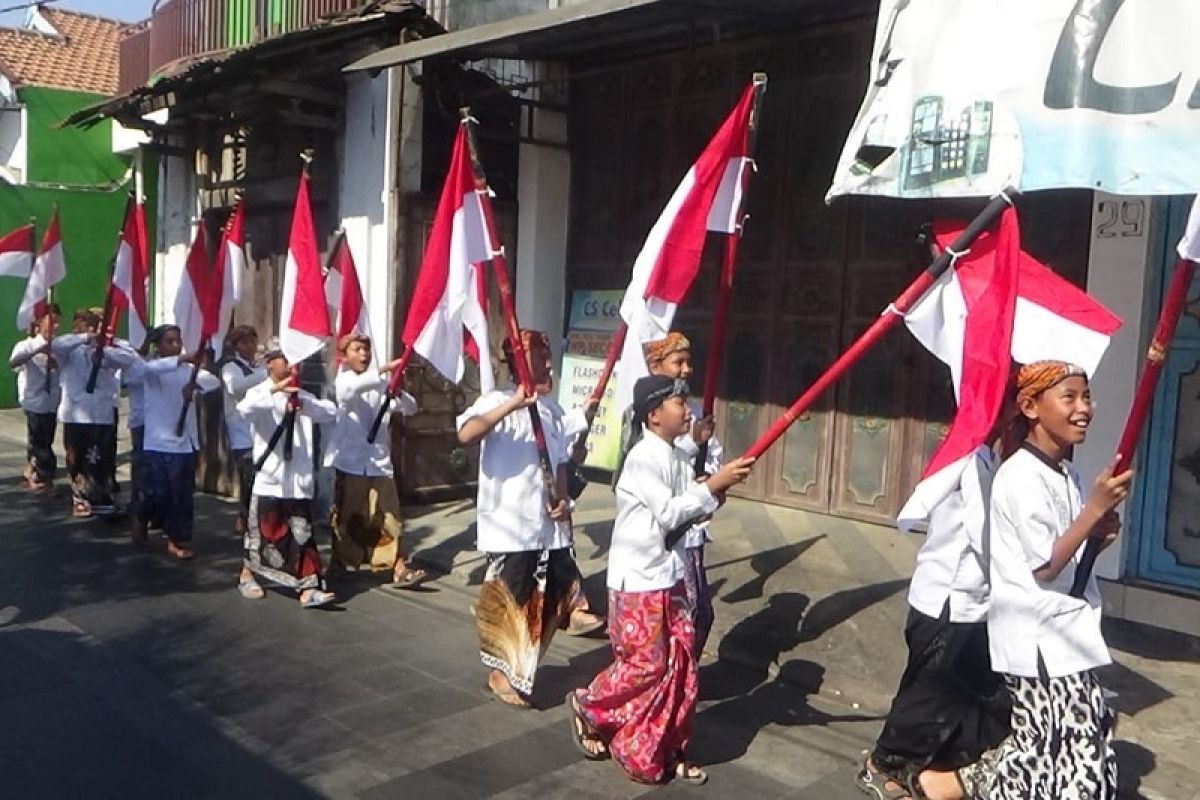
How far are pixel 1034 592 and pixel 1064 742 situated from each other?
0.46 metres

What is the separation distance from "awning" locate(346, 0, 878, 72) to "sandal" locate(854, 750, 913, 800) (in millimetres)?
4327

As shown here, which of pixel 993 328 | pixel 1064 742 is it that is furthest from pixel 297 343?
pixel 1064 742

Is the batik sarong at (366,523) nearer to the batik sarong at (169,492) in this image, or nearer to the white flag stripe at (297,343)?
the white flag stripe at (297,343)

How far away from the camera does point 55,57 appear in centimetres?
1814

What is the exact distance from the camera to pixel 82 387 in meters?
9.24

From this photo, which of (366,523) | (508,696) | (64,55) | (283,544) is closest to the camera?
(508,696)

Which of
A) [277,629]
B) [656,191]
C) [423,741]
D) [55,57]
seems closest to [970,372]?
[423,741]

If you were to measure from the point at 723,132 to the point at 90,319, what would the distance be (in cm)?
682

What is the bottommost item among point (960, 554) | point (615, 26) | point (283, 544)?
point (283, 544)

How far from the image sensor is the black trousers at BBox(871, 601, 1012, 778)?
3.81 metres

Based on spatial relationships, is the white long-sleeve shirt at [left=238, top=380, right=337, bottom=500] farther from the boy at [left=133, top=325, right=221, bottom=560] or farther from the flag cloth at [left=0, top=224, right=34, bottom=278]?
the flag cloth at [left=0, top=224, right=34, bottom=278]

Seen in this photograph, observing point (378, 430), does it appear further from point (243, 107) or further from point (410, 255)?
point (243, 107)

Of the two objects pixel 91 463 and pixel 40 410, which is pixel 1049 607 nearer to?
pixel 91 463

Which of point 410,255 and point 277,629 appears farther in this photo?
point 410,255
